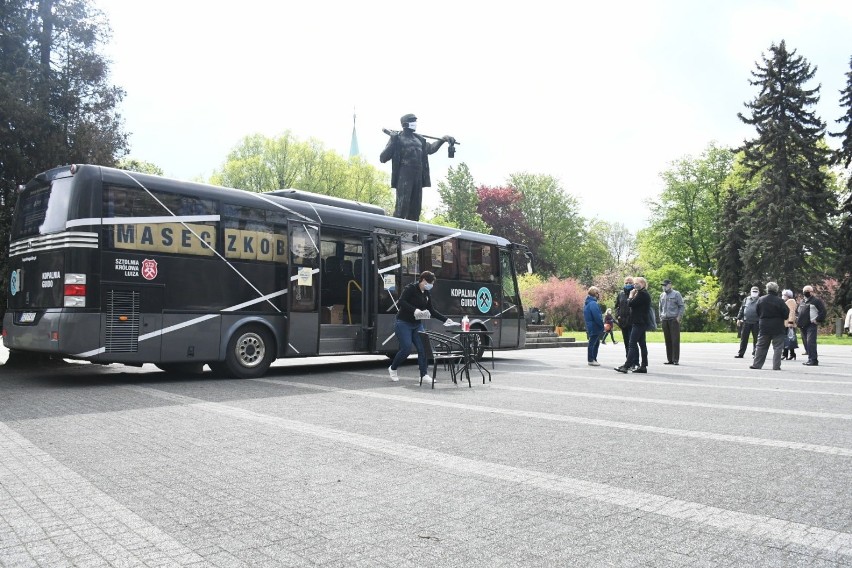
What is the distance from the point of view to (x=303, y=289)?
13.1 meters

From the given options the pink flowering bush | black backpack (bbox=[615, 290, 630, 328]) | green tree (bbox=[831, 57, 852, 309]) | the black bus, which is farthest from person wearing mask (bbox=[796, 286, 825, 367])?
the pink flowering bush

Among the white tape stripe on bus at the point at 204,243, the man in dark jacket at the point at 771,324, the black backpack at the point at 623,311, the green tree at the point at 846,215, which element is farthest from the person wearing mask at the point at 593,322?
the green tree at the point at 846,215

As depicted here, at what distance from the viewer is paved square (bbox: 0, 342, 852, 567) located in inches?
140

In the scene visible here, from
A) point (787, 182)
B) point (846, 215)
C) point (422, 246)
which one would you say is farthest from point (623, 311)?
point (846, 215)

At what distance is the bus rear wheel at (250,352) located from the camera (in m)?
12.0

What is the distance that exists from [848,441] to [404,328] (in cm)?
649

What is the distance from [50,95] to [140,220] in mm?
6269

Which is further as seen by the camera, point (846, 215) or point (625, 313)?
point (846, 215)

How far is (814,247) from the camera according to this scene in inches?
1571

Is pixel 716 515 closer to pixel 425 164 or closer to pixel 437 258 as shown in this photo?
pixel 437 258

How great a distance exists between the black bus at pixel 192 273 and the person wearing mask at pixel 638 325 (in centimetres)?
485

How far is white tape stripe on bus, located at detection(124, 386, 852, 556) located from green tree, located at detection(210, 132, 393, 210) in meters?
46.2

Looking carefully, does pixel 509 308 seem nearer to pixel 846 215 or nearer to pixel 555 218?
pixel 846 215

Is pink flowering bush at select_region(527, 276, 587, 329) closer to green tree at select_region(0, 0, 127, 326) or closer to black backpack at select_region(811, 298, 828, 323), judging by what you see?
black backpack at select_region(811, 298, 828, 323)
